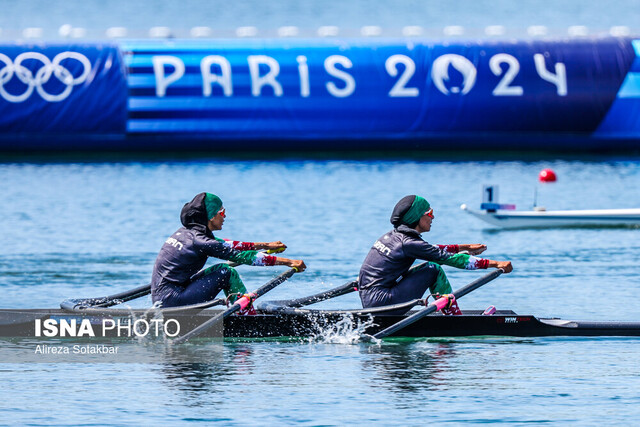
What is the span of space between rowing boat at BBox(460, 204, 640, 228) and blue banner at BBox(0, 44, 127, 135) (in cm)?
1713

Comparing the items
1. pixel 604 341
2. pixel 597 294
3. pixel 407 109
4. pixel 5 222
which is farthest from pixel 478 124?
pixel 604 341

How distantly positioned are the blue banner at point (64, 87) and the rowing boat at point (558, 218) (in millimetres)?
17133

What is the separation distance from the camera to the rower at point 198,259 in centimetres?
1655

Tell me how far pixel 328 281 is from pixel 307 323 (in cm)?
606

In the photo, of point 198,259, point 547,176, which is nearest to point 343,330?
point 198,259

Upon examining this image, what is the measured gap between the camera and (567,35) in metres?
45.2

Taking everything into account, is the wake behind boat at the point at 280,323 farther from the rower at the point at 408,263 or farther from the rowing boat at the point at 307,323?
the rower at the point at 408,263

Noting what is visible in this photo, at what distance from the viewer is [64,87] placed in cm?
4372

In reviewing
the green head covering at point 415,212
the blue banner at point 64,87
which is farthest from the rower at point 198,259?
the blue banner at point 64,87

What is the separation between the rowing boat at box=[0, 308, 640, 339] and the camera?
16.8 meters

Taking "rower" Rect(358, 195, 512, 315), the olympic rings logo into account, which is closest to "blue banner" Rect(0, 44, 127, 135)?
Answer: the olympic rings logo

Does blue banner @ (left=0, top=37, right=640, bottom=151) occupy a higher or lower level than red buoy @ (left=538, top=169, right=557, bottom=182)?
higher

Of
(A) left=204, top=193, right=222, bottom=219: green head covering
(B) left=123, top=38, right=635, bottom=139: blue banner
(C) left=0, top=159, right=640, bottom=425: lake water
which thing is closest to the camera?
(C) left=0, top=159, right=640, bottom=425: lake water

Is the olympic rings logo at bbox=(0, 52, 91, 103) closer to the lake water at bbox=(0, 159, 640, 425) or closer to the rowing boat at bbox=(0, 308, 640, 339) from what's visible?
the lake water at bbox=(0, 159, 640, 425)
